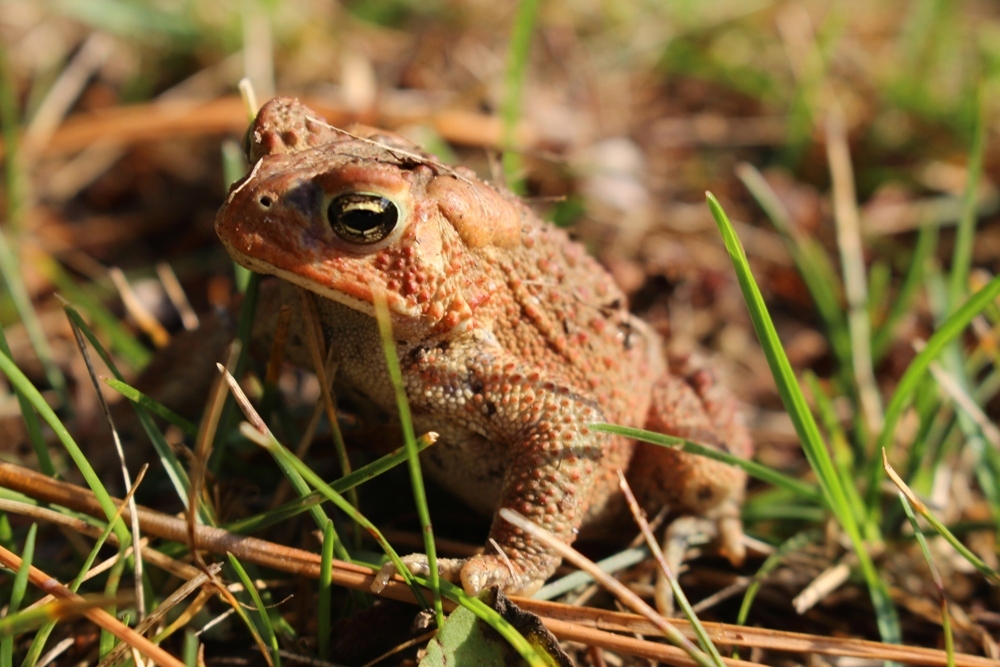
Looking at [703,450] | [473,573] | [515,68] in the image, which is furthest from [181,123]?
[703,450]

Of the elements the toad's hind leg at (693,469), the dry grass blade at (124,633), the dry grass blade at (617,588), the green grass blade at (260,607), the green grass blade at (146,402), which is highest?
the toad's hind leg at (693,469)

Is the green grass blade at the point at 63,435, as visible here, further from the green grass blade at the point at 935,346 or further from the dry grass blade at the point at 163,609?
the green grass blade at the point at 935,346

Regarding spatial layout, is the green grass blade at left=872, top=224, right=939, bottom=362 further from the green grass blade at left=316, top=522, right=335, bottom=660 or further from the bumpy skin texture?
the green grass blade at left=316, top=522, right=335, bottom=660

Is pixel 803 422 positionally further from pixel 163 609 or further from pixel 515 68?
pixel 515 68

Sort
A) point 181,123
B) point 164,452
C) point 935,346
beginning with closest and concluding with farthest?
point 164,452 < point 935,346 < point 181,123

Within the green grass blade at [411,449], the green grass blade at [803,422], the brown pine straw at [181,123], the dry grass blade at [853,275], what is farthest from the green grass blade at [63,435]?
the dry grass blade at [853,275]

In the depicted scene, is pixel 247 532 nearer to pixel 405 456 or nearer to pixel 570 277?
pixel 405 456
